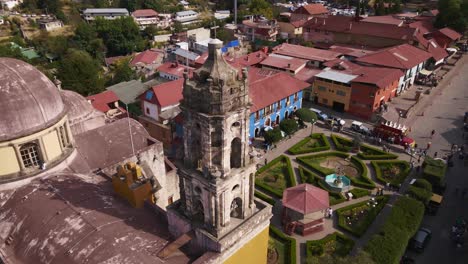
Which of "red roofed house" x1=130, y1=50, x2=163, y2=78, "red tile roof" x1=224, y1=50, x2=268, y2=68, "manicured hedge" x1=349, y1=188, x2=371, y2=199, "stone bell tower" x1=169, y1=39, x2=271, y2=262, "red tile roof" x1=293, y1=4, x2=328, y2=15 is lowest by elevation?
"manicured hedge" x1=349, y1=188, x2=371, y2=199

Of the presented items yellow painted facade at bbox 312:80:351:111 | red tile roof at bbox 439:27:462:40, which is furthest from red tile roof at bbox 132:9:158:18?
red tile roof at bbox 439:27:462:40

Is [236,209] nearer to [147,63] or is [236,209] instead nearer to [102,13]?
[147,63]

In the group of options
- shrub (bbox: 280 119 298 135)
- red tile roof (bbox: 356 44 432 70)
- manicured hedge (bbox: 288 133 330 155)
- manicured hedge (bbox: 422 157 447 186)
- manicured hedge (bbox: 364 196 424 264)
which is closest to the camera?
manicured hedge (bbox: 364 196 424 264)

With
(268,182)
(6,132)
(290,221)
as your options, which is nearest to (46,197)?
(6,132)

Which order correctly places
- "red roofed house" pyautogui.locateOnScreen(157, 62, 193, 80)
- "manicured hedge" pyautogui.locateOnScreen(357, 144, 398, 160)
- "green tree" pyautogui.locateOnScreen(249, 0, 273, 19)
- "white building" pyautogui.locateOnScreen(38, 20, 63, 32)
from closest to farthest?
"manicured hedge" pyautogui.locateOnScreen(357, 144, 398, 160) < "red roofed house" pyautogui.locateOnScreen(157, 62, 193, 80) < "white building" pyautogui.locateOnScreen(38, 20, 63, 32) < "green tree" pyautogui.locateOnScreen(249, 0, 273, 19)

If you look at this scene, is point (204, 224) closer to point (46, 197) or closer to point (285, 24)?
point (46, 197)

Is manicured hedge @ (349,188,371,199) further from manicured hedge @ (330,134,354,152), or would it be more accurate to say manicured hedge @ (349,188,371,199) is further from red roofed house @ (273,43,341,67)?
red roofed house @ (273,43,341,67)

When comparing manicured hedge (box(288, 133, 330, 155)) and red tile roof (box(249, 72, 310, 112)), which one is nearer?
manicured hedge (box(288, 133, 330, 155))

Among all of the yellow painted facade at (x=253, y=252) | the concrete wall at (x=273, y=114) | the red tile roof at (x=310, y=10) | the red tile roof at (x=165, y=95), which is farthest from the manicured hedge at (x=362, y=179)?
the red tile roof at (x=310, y=10)
